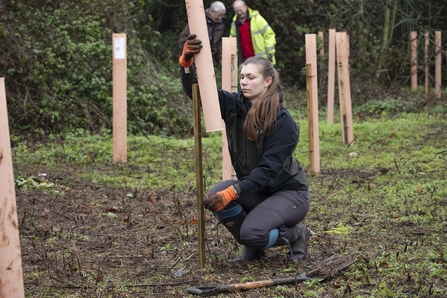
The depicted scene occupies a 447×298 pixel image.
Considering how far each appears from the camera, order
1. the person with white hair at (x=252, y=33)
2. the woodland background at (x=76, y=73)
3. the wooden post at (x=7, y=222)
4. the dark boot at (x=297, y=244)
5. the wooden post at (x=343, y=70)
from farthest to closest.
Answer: the person with white hair at (x=252, y=33) → the woodland background at (x=76, y=73) → the wooden post at (x=343, y=70) → the dark boot at (x=297, y=244) → the wooden post at (x=7, y=222)

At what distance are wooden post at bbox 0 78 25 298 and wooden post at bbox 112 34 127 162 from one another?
584 centimetres

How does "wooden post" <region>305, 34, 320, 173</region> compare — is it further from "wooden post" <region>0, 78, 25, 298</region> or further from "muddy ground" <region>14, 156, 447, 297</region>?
"wooden post" <region>0, 78, 25, 298</region>

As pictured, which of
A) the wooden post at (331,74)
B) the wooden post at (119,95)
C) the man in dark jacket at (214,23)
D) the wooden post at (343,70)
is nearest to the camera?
the wooden post at (119,95)

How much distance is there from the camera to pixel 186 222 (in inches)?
241

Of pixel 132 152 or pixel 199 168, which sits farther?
pixel 132 152

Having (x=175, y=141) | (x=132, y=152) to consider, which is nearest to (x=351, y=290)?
(x=132, y=152)

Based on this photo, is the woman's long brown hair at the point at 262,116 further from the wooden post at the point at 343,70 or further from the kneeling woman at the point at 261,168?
the wooden post at the point at 343,70

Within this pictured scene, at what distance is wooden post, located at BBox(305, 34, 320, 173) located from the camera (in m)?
8.20

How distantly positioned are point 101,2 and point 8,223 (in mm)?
10153

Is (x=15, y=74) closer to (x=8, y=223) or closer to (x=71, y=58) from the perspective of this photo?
(x=71, y=58)

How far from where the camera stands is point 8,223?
11.5 ft

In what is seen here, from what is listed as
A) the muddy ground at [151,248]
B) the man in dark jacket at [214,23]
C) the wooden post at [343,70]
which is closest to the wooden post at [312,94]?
the muddy ground at [151,248]

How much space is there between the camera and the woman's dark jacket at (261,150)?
453cm

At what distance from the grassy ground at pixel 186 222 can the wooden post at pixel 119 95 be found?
0.71ft
